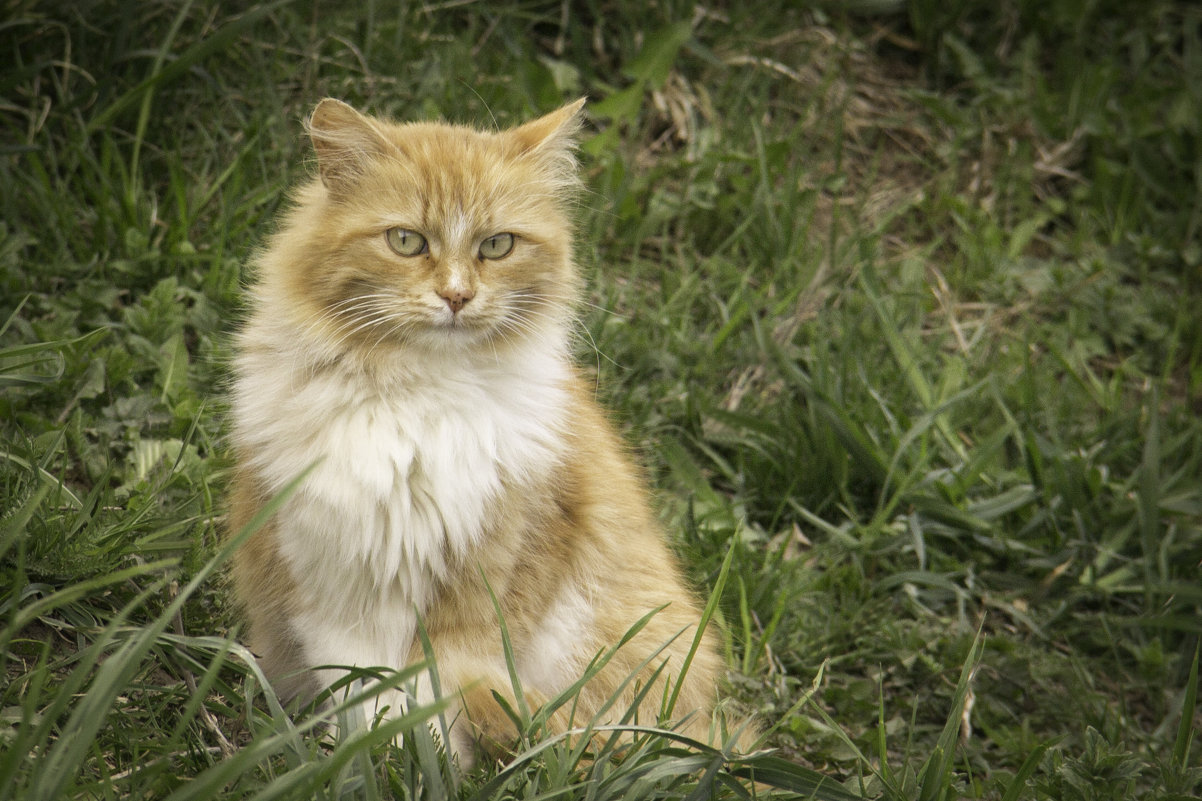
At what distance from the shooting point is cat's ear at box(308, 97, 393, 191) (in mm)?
2434

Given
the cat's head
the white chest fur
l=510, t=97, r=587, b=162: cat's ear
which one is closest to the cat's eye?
the cat's head

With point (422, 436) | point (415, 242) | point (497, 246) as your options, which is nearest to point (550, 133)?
point (497, 246)

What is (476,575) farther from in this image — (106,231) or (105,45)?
(105,45)

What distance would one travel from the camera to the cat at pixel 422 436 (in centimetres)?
238

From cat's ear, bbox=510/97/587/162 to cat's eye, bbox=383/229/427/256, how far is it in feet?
1.27

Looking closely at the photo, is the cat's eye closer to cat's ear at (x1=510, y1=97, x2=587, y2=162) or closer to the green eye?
the green eye

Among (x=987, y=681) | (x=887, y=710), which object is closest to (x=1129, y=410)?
(x=987, y=681)

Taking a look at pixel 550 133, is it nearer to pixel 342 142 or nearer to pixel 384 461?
pixel 342 142

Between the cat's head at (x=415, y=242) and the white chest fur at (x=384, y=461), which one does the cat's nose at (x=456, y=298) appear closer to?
the cat's head at (x=415, y=242)

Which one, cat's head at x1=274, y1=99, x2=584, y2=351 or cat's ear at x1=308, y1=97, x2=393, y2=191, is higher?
cat's ear at x1=308, y1=97, x2=393, y2=191

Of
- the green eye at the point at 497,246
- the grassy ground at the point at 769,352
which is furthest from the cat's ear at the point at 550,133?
the grassy ground at the point at 769,352

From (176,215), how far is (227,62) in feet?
2.43

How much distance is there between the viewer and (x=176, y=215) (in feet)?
12.5

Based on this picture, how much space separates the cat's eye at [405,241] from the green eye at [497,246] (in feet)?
0.48
